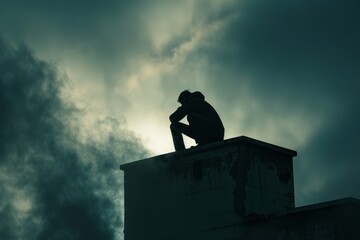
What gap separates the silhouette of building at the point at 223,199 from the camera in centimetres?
4878

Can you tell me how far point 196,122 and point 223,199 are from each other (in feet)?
9.00

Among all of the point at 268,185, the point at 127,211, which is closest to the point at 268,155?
the point at 268,185

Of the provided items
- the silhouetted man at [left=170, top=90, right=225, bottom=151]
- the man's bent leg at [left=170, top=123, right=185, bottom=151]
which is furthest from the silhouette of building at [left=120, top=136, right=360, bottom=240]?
the silhouetted man at [left=170, top=90, right=225, bottom=151]

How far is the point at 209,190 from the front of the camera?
50.3 metres

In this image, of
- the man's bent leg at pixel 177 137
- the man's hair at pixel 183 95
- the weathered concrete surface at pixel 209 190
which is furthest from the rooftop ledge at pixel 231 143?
the man's hair at pixel 183 95

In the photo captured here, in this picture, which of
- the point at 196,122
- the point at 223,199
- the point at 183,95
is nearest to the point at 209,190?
the point at 223,199

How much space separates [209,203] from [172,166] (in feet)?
5.85

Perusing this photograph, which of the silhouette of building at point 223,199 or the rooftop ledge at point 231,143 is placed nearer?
the silhouette of building at point 223,199

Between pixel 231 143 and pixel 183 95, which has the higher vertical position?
pixel 183 95

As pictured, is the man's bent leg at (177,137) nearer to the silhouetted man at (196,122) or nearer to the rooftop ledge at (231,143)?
the silhouetted man at (196,122)

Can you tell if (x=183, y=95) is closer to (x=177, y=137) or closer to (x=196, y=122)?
(x=196, y=122)

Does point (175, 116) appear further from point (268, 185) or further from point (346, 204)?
point (346, 204)

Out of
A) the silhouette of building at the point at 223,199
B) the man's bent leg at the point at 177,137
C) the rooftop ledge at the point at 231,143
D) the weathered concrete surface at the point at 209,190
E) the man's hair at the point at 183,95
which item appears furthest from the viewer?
the man's hair at the point at 183,95

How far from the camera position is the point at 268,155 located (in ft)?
166
